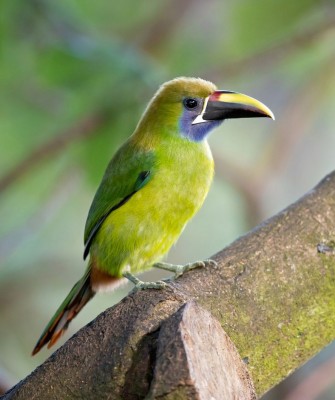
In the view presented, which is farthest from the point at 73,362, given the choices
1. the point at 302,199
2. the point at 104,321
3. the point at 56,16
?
the point at 56,16

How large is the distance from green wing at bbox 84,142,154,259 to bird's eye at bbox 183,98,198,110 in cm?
22

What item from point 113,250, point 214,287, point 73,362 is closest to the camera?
point 73,362

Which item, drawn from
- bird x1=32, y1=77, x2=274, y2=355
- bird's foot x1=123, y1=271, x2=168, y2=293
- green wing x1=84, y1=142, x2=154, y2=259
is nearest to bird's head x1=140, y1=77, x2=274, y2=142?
bird x1=32, y1=77, x2=274, y2=355

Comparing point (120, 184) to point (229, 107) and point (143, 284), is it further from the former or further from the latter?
point (143, 284)

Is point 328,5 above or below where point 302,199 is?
above

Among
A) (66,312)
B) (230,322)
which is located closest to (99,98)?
(66,312)

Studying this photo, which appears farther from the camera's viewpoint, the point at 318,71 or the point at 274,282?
the point at 318,71

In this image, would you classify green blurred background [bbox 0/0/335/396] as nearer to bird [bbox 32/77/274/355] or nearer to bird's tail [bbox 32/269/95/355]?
bird's tail [bbox 32/269/95/355]

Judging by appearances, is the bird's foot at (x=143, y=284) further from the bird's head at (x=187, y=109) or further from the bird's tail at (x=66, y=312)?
the bird's head at (x=187, y=109)

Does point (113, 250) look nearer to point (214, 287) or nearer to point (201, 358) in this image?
point (214, 287)

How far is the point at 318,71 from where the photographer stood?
5.12 m

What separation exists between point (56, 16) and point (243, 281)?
2.02 metres

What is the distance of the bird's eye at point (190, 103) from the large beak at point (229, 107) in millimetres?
38

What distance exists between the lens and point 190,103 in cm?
311
